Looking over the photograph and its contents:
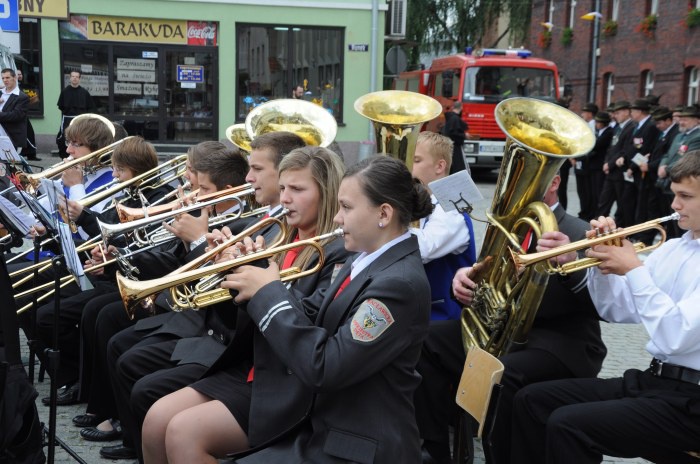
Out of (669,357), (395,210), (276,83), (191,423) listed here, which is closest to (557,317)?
(669,357)

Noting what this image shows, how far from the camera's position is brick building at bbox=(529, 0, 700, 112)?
68.5ft

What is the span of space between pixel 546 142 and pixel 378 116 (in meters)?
1.37

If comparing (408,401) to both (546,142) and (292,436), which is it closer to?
(292,436)

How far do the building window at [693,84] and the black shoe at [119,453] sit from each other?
64.6 ft

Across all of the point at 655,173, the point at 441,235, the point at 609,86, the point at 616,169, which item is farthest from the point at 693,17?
the point at 441,235

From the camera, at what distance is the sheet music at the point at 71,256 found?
331 centimetres

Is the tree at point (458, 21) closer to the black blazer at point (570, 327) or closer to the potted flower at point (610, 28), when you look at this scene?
the potted flower at point (610, 28)

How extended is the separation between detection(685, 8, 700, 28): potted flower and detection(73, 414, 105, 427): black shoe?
18.9 meters

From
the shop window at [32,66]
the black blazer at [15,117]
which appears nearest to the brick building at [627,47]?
the shop window at [32,66]

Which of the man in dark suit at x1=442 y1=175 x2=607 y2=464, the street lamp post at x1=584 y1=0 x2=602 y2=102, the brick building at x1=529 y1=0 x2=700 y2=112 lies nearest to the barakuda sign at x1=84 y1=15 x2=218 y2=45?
the brick building at x1=529 y1=0 x2=700 y2=112

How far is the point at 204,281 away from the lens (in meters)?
3.17

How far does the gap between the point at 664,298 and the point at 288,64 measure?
1649cm

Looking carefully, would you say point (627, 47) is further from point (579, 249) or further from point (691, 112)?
point (579, 249)

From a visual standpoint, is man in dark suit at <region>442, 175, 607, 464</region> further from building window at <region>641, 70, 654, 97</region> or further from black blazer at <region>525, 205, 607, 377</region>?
building window at <region>641, 70, 654, 97</region>
